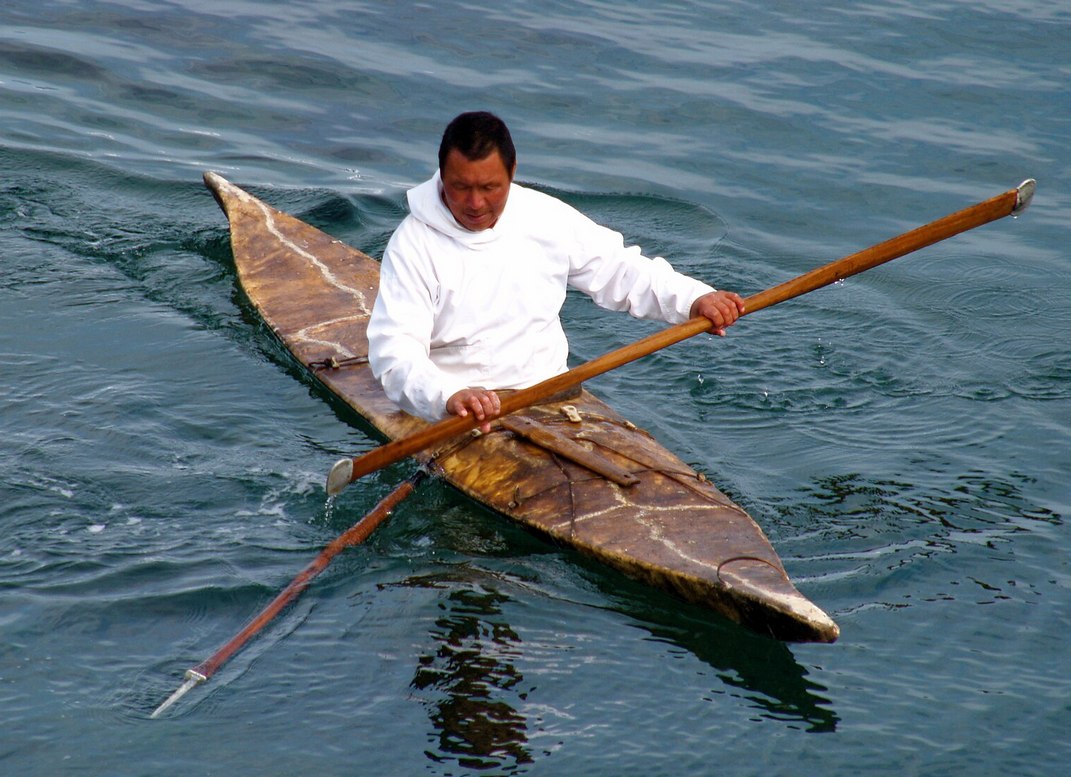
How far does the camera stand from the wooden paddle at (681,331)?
5074mm

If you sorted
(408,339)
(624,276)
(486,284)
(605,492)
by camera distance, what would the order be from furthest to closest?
1. (624,276)
2. (486,284)
3. (605,492)
4. (408,339)

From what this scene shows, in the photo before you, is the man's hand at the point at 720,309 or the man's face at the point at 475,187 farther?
the man's hand at the point at 720,309

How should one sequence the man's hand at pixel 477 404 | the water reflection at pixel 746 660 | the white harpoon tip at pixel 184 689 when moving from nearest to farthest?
the white harpoon tip at pixel 184 689
the water reflection at pixel 746 660
the man's hand at pixel 477 404

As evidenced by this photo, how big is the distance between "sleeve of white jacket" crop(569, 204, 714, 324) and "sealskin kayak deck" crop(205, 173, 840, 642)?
0.57 meters

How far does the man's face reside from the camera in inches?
203

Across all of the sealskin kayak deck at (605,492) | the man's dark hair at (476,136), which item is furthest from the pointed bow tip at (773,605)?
the man's dark hair at (476,136)

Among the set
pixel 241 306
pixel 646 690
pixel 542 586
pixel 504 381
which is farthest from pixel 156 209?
pixel 646 690

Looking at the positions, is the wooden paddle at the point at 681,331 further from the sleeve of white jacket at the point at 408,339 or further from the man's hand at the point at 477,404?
the sleeve of white jacket at the point at 408,339

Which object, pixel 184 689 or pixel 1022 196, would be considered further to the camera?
pixel 1022 196

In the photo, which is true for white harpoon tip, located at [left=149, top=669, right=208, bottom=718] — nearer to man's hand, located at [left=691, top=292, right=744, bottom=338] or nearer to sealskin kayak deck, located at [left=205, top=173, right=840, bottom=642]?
sealskin kayak deck, located at [left=205, top=173, right=840, bottom=642]

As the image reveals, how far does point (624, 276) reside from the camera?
591 cm

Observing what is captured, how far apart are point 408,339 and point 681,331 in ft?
3.74

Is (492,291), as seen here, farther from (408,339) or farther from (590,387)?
(590,387)

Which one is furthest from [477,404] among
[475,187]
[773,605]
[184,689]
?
[184,689]
